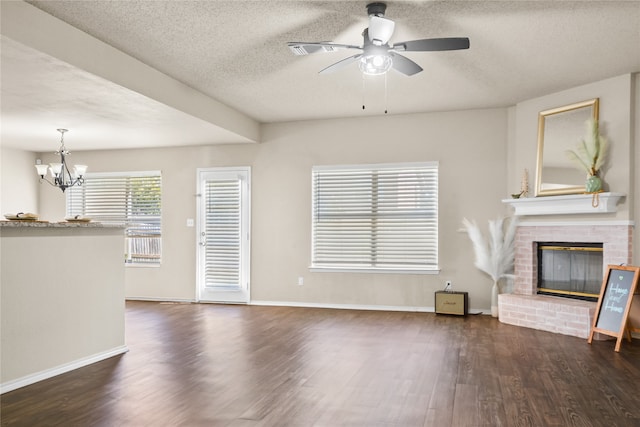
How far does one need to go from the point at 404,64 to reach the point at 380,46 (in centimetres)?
36

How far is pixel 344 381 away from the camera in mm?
3781

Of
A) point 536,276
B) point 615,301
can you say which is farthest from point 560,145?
point 615,301

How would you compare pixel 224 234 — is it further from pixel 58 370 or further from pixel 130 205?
pixel 58 370

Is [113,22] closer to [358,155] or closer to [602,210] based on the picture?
[358,155]

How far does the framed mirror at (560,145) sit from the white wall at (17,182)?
25.7 feet

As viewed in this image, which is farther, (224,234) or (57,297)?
(224,234)

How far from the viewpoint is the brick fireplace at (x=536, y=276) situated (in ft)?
17.5

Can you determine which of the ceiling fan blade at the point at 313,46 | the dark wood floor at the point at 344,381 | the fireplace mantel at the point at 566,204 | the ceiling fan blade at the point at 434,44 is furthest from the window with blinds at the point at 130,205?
the ceiling fan blade at the point at 434,44

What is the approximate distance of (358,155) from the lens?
7.23 m

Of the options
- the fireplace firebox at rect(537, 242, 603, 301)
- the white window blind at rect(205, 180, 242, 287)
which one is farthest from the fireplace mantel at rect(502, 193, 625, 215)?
the white window blind at rect(205, 180, 242, 287)

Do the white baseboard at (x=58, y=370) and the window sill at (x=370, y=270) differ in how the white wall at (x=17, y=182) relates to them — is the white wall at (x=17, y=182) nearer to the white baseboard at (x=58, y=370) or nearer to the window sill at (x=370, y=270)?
the white baseboard at (x=58, y=370)

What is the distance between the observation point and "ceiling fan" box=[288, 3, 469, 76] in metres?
3.61

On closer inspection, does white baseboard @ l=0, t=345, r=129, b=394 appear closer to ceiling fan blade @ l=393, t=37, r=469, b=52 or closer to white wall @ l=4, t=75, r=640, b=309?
white wall @ l=4, t=75, r=640, b=309

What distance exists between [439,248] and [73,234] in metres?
4.50
